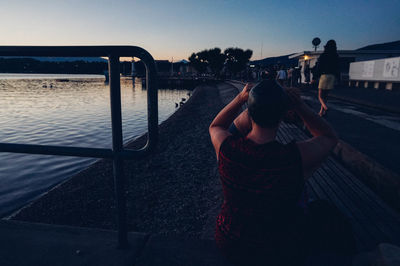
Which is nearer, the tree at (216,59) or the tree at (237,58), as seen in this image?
the tree at (237,58)

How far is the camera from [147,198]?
17.9 feet

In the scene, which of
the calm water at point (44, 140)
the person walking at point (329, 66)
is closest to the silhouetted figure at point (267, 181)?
the calm water at point (44, 140)

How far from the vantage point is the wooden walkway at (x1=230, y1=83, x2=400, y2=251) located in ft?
7.75

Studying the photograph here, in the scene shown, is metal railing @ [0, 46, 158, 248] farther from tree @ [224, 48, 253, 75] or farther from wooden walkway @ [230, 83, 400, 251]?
tree @ [224, 48, 253, 75]

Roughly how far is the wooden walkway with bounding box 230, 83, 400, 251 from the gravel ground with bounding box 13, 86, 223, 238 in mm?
1684

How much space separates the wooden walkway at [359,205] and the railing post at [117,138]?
197cm

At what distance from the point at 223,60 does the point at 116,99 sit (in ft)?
276

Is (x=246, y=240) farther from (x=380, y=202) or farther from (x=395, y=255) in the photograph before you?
(x=380, y=202)

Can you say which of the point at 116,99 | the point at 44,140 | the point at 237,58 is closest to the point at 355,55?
the point at 44,140

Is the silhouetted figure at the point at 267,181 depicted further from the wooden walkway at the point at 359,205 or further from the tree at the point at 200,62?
the tree at the point at 200,62

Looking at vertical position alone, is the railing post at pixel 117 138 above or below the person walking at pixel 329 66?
below

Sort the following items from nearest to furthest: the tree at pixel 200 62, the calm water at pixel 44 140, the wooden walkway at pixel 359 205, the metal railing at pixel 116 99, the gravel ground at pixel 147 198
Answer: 1. the metal railing at pixel 116 99
2. the wooden walkway at pixel 359 205
3. the gravel ground at pixel 147 198
4. the calm water at pixel 44 140
5. the tree at pixel 200 62

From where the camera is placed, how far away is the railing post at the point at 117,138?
1596mm

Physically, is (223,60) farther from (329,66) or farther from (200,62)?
(329,66)
